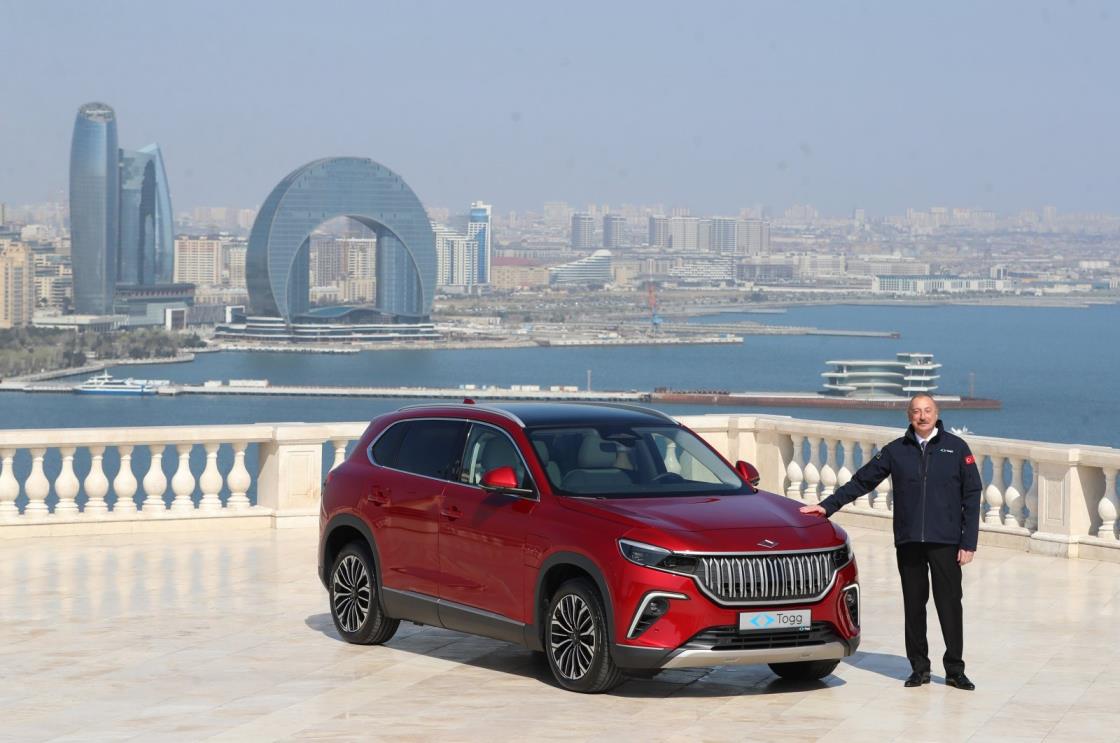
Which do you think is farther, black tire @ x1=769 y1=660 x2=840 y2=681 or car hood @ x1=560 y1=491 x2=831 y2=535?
black tire @ x1=769 y1=660 x2=840 y2=681

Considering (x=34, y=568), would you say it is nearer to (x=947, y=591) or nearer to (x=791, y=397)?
(x=947, y=591)

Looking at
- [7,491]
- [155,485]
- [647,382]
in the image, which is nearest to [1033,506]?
[155,485]

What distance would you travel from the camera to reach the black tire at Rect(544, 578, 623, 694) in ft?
27.6

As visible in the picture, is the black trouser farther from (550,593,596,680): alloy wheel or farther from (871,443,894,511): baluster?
(871,443,894,511): baluster

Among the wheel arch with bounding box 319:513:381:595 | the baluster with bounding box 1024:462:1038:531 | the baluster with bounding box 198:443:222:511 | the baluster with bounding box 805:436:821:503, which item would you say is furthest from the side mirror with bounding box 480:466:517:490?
the baluster with bounding box 805:436:821:503

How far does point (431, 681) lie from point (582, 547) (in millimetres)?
1204

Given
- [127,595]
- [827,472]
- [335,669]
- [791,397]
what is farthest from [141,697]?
[791,397]

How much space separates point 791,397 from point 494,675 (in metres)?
125

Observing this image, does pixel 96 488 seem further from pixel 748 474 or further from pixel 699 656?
pixel 699 656

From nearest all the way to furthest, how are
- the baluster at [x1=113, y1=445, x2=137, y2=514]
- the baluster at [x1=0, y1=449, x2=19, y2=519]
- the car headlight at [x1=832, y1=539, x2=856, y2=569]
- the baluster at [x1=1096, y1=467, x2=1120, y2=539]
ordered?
the car headlight at [x1=832, y1=539, x2=856, y2=569] < the baluster at [x1=1096, y1=467, x2=1120, y2=539] < the baluster at [x1=0, y1=449, x2=19, y2=519] < the baluster at [x1=113, y1=445, x2=137, y2=514]

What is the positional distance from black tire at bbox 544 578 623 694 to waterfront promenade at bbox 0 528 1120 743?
10 cm

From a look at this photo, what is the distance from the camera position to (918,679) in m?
8.97

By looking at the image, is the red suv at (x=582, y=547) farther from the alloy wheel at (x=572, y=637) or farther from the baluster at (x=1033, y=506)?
the baluster at (x=1033, y=506)

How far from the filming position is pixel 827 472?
16.5 metres
